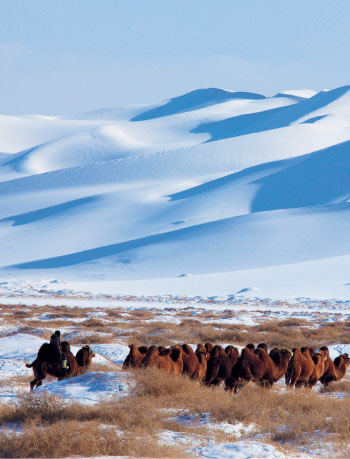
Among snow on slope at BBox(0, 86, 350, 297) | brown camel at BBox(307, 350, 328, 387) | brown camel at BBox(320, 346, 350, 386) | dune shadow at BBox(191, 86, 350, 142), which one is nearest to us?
brown camel at BBox(307, 350, 328, 387)

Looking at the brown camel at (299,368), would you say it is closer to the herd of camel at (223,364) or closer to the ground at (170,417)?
the herd of camel at (223,364)

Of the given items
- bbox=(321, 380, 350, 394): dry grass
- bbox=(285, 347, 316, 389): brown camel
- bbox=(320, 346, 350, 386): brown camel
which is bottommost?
bbox=(321, 380, 350, 394): dry grass

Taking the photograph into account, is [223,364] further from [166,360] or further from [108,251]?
[108,251]

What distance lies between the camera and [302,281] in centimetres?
5834

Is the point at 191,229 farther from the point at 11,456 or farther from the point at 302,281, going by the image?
the point at 11,456

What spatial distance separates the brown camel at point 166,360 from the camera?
9891 millimetres

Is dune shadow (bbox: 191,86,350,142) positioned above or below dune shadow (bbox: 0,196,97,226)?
above

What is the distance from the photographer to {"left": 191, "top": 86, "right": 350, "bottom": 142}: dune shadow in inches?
7032

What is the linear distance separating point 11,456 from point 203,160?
13186 centimetres

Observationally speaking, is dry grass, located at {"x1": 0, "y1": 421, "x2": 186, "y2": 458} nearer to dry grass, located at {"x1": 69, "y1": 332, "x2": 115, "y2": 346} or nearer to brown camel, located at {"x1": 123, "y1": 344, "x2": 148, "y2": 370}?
brown camel, located at {"x1": 123, "y1": 344, "x2": 148, "y2": 370}

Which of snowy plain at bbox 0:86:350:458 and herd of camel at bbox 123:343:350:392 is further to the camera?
snowy plain at bbox 0:86:350:458

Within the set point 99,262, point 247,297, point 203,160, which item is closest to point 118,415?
point 247,297

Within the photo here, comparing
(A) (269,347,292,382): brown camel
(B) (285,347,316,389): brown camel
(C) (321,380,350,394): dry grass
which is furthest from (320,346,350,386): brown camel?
(A) (269,347,292,382): brown camel

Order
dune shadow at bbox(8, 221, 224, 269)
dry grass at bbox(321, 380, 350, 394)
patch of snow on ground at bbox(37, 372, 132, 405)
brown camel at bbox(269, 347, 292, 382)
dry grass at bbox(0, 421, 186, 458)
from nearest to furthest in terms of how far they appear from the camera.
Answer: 1. dry grass at bbox(0, 421, 186, 458)
2. patch of snow on ground at bbox(37, 372, 132, 405)
3. brown camel at bbox(269, 347, 292, 382)
4. dry grass at bbox(321, 380, 350, 394)
5. dune shadow at bbox(8, 221, 224, 269)
